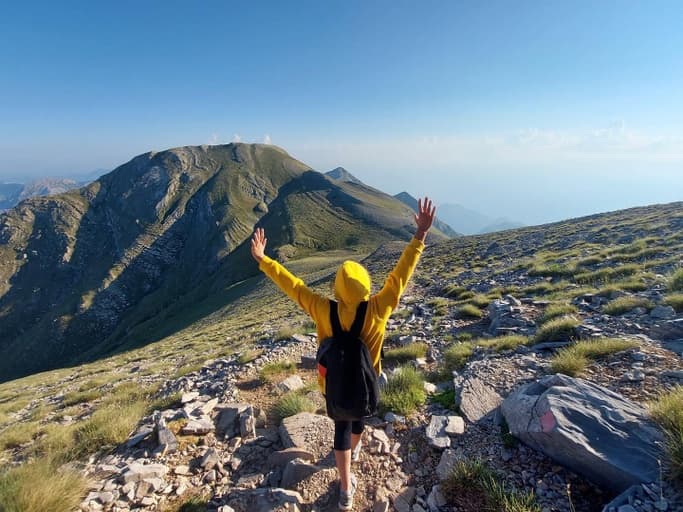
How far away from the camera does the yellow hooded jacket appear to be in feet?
11.8

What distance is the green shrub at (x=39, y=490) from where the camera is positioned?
3.50 m

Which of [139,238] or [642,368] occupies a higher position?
[642,368]

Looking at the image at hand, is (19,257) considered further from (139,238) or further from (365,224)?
(365,224)

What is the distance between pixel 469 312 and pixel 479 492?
7.87 meters

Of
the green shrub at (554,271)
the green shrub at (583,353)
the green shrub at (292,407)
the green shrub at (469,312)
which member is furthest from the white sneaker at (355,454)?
the green shrub at (554,271)

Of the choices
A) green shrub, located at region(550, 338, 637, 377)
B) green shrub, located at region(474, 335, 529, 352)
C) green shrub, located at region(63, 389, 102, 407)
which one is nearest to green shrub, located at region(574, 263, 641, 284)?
green shrub, located at region(474, 335, 529, 352)

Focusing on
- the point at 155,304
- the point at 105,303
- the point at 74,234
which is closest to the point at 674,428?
the point at 155,304

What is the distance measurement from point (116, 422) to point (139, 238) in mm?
148889

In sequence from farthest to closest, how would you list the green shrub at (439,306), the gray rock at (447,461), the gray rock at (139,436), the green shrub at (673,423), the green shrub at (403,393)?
the green shrub at (439,306) → the green shrub at (403,393) → the gray rock at (139,436) → the gray rock at (447,461) → the green shrub at (673,423)

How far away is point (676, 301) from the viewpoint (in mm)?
7418

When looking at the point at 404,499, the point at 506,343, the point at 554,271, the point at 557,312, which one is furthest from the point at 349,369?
the point at 554,271

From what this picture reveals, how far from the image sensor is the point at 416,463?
4.63m

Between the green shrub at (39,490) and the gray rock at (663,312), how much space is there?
34.4ft

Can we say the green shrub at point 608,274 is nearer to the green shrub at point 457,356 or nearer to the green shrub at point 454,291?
the green shrub at point 454,291
